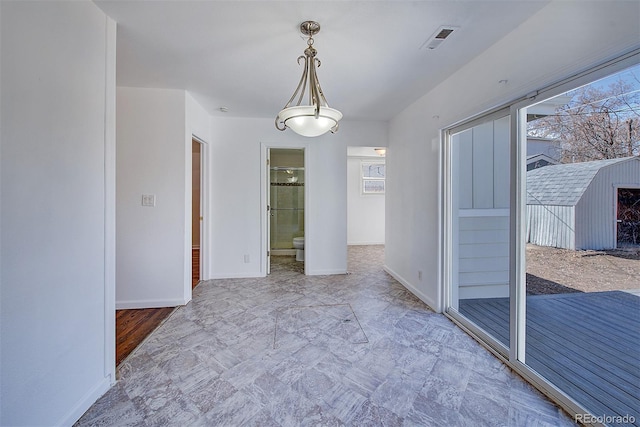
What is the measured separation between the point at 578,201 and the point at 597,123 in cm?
46

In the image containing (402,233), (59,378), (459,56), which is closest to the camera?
(59,378)

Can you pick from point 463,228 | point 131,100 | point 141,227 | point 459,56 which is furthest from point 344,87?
point 141,227

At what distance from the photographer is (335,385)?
1822mm

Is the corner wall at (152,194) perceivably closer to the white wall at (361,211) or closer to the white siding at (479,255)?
the white siding at (479,255)

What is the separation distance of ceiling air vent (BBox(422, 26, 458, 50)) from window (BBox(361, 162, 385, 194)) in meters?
5.05

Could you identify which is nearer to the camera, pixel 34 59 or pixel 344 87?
pixel 34 59

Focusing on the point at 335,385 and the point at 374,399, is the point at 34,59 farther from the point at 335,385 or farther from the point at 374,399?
the point at 374,399

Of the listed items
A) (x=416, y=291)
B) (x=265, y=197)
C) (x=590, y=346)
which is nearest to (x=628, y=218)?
(x=590, y=346)

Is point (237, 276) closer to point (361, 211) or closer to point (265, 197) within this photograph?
point (265, 197)

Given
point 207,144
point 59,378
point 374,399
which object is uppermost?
point 207,144

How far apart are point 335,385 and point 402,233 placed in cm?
247

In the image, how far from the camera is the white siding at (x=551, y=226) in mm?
1775

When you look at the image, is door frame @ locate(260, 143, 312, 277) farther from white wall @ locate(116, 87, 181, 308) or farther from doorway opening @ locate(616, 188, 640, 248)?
doorway opening @ locate(616, 188, 640, 248)

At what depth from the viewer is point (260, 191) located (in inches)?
165
